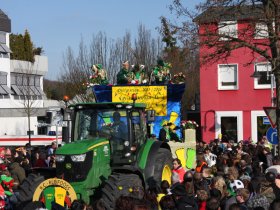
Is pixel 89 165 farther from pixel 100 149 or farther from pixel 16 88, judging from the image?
pixel 16 88

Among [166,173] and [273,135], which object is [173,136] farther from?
[166,173]

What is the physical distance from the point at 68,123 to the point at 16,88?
4423cm

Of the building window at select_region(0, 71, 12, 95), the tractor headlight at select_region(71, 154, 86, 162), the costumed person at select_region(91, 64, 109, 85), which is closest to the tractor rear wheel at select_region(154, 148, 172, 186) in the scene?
the tractor headlight at select_region(71, 154, 86, 162)

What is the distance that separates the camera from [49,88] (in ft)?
263

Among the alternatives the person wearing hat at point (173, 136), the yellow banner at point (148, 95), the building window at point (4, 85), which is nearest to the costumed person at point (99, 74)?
the yellow banner at point (148, 95)

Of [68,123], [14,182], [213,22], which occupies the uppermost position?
[213,22]

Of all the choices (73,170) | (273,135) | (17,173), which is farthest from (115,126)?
(273,135)

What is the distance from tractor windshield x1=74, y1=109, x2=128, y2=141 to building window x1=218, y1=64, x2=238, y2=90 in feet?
89.1

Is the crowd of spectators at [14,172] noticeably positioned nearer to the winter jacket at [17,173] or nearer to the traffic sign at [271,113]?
the winter jacket at [17,173]

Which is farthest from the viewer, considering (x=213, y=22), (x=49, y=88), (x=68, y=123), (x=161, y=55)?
(x=49, y=88)

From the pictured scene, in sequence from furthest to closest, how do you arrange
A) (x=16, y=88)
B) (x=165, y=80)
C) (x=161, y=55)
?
(x=16, y=88) < (x=161, y=55) < (x=165, y=80)

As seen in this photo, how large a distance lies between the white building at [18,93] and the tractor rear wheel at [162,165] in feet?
117

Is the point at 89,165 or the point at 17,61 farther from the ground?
the point at 17,61

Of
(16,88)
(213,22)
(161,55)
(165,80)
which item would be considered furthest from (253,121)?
(16,88)
